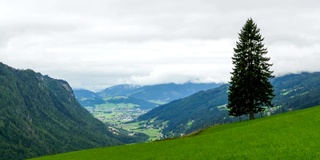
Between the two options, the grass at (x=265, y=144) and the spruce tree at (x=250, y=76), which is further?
the spruce tree at (x=250, y=76)

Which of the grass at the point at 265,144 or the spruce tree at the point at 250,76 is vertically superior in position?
the spruce tree at the point at 250,76

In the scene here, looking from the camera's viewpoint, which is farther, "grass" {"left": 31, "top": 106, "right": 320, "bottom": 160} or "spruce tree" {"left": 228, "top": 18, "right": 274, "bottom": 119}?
"spruce tree" {"left": 228, "top": 18, "right": 274, "bottom": 119}

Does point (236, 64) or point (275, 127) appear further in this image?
point (236, 64)

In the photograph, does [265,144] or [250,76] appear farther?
[250,76]

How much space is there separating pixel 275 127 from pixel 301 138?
986cm

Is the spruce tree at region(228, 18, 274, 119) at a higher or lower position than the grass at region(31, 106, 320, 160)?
higher

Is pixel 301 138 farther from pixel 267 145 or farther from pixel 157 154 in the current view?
pixel 157 154

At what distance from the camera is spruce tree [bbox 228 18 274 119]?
7600cm

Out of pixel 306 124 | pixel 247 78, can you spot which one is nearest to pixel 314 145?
pixel 306 124

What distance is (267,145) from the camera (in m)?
36.4

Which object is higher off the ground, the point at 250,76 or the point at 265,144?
the point at 250,76

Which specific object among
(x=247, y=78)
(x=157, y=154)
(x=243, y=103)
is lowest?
(x=157, y=154)

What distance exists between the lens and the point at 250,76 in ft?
247

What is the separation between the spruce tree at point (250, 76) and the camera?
76000 mm
